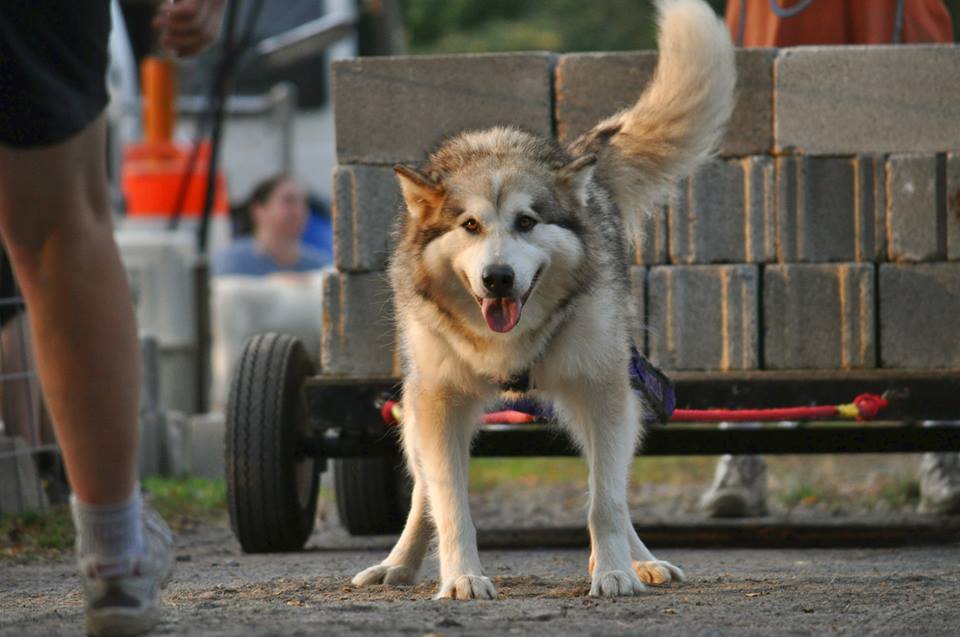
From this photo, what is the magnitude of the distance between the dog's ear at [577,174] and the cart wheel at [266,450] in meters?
1.47

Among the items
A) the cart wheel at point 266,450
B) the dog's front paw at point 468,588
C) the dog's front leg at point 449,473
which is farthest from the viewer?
the cart wheel at point 266,450

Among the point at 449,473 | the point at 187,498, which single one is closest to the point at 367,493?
the point at 187,498

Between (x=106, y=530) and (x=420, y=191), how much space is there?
5.38 feet

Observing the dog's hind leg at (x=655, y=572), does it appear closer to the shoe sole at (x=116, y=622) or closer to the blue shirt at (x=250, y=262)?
the shoe sole at (x=116, y=622)

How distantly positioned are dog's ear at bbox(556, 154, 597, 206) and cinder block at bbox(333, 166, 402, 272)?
3.67 feet

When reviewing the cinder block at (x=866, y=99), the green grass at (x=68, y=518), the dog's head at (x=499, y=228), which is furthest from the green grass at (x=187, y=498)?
the cinder block at (x=866, y=99)

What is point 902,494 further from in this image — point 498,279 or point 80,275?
point 80,275

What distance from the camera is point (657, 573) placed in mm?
4781

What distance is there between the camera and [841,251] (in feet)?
18.6

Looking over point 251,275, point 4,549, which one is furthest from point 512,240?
point 251,275

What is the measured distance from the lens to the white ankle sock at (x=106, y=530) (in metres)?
3.50

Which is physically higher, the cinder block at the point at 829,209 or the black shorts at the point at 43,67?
the black shorts at the point at 43,67

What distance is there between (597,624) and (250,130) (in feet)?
40.1

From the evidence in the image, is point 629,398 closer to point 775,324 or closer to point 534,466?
point 775,324
